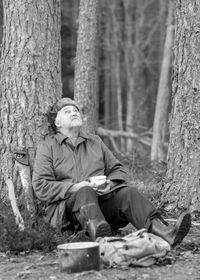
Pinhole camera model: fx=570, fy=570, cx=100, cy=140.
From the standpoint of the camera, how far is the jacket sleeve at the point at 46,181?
A: 18.2 feet

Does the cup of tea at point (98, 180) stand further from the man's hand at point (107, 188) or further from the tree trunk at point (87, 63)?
the tree trunk at point (87, 63)

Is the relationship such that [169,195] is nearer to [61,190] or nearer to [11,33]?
[61,190]

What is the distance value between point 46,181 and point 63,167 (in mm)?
250

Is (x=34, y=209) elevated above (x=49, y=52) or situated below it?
below

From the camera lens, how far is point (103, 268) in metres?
4.78

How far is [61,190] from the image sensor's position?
552 cm

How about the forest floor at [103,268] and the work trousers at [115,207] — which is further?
the work trousers at [115,207]

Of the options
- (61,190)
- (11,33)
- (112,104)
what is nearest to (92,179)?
(61,190)

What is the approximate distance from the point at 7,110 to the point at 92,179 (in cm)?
142

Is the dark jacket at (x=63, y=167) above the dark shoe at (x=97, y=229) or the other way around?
above

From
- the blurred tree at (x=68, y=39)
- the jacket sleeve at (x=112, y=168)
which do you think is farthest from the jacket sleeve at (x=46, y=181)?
the blurred tree at (x=68, y=39)

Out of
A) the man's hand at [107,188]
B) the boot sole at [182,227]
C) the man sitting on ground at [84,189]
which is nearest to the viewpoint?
the boot sole at [182,227]

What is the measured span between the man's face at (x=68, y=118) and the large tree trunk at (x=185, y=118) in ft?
4.71

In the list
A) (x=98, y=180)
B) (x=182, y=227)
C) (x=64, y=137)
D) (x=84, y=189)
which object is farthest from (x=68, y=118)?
(x=182, y=227)
